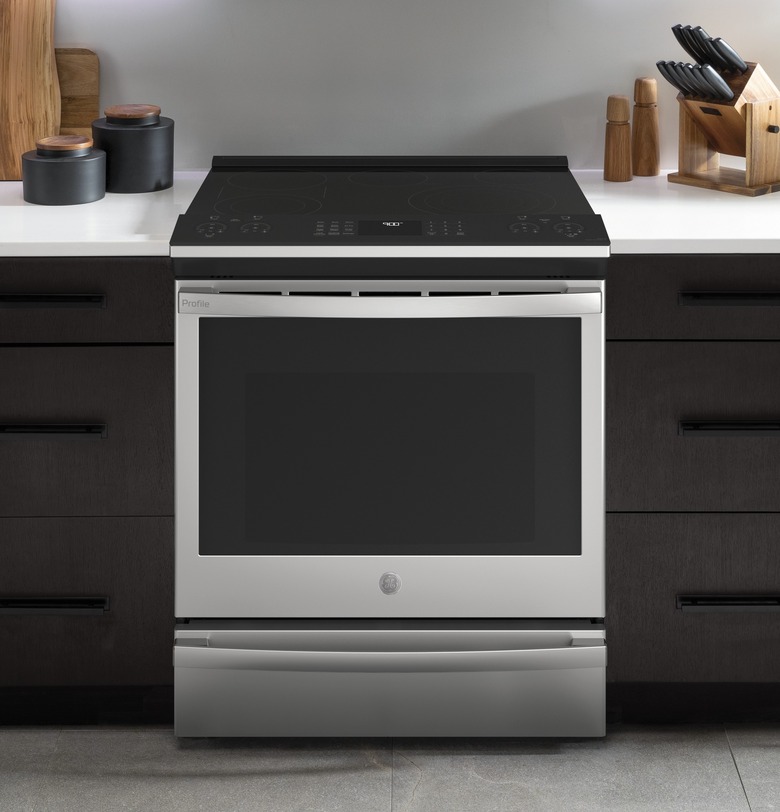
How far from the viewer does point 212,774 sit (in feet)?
7.27

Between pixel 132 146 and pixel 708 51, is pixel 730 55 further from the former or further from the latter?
pixel 132 146

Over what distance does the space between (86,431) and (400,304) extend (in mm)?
617

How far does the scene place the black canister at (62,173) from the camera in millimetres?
2344

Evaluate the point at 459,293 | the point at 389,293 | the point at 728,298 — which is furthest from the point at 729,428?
the point at 389,293

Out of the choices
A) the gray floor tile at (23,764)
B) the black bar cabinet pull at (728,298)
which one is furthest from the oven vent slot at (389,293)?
the gray floor tile at (23,764)

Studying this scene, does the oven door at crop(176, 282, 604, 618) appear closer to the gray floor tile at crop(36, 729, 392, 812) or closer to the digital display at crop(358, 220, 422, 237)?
the digital display at crop(358, 220, 422, 237)

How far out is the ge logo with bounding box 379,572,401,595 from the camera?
218 cm

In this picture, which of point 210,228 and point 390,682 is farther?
point 390,682

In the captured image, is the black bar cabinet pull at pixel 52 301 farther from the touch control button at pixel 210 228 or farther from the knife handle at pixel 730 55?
the knife handle at pixel 730 55

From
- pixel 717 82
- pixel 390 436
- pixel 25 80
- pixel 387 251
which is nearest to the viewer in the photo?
pixel 387 251

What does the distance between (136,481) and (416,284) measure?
63 cm

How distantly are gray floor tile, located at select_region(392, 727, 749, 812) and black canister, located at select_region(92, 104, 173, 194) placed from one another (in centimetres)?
125

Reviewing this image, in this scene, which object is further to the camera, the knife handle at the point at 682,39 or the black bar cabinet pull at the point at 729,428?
the knife handle at the point at 682,39

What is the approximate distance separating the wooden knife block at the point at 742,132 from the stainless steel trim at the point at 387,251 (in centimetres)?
58
